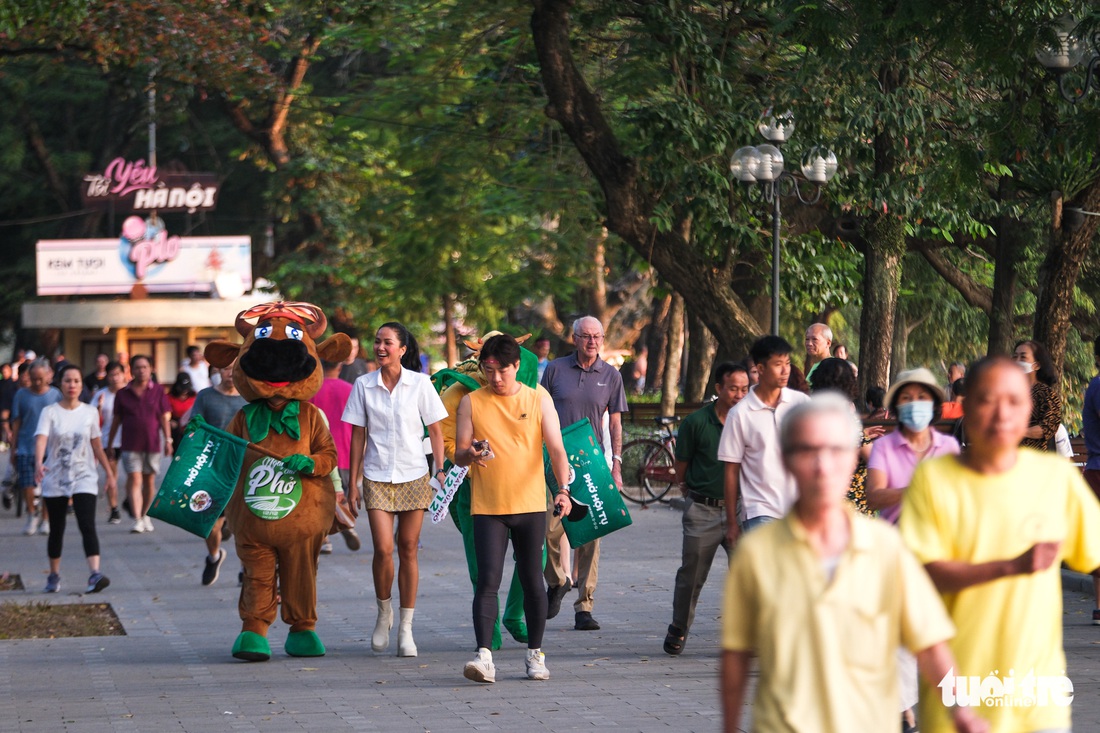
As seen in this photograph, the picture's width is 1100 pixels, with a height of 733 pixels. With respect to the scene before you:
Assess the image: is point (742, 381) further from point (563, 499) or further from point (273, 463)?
point (273, 463)

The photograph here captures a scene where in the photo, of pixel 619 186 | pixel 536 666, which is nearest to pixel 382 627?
pixel 536 666

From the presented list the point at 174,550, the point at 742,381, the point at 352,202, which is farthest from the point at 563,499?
the point at 352,202

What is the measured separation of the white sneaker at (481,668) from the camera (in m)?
8.11

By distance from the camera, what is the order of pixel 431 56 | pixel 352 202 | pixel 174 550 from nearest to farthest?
pixel 174 550 < pixel 431 56 < pixel 352 202

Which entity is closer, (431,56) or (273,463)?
(273,463)

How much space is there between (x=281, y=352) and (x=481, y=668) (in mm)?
2257

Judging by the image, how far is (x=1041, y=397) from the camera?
31.2ft

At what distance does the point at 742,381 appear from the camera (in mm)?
8852

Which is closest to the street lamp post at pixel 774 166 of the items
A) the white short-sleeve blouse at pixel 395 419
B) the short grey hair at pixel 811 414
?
the white short-sleeve blouse at pixel 395 419

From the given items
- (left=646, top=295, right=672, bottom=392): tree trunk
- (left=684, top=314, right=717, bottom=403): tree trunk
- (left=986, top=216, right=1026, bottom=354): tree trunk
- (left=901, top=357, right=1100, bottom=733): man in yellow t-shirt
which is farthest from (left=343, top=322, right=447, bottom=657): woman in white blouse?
(left=646, top=295, right=672, bottom=392): tree trunk

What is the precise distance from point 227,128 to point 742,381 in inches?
1479

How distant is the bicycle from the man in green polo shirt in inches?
394

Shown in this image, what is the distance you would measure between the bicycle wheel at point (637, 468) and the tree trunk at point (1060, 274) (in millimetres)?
7510

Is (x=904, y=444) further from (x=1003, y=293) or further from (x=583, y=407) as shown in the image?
(x=1003, y=293)
